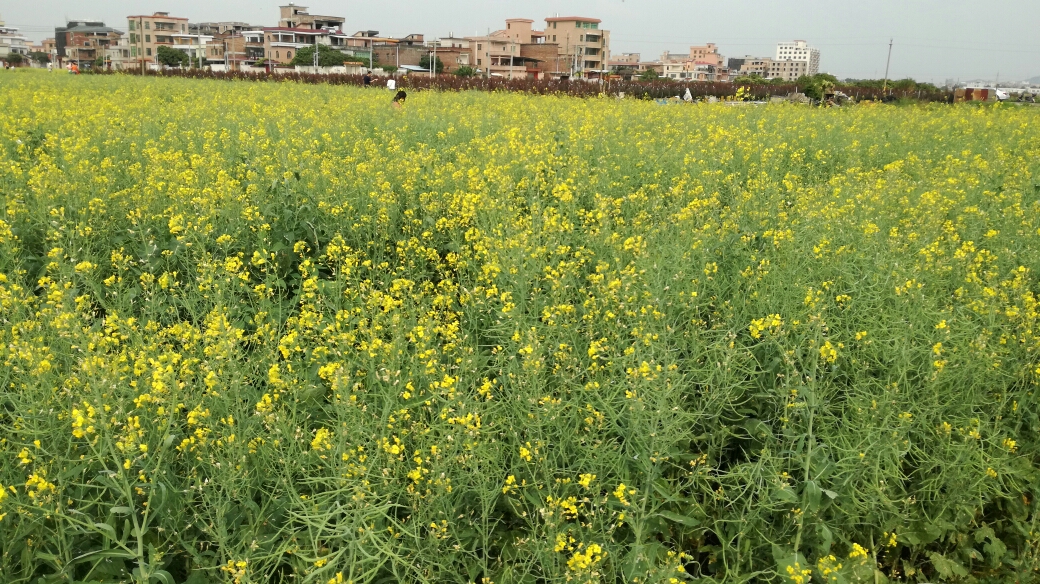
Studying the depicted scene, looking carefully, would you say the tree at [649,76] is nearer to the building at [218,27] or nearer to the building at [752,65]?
the building at [218,27]

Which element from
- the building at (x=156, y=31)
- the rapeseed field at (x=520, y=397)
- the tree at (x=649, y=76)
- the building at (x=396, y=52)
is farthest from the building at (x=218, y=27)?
the rapeseed field at (x=520, y=397)

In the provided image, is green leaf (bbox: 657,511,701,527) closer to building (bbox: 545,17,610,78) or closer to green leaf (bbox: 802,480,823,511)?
green leaf (bbox: 802,480,823,511)

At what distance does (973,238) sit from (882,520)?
326 cm

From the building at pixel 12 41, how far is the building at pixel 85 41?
5.84m

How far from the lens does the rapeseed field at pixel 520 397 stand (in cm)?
230

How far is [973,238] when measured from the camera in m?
4.93

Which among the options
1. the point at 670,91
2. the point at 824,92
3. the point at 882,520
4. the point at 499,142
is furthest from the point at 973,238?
the point at 670,91

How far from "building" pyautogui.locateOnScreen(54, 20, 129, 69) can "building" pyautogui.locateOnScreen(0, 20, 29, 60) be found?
5843 mm

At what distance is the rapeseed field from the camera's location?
2.30 meters

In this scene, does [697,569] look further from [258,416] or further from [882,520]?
[258,416]

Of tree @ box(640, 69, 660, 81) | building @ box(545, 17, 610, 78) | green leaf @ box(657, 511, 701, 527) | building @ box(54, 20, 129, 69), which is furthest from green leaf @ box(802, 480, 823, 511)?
building @ box(54, 20, 129, 69)

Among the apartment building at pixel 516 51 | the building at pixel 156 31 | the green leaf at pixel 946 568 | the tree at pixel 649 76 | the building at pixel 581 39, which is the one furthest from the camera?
the building at pixel 156 31

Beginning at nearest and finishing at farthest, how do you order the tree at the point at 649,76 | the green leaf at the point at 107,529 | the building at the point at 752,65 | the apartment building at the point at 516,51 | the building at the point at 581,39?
the green leaf at the point at 107,529
the tree at the point at 649,76
the apartment building at the point at 516,51
the building at the point at 581,39
the building at the point at 752,65

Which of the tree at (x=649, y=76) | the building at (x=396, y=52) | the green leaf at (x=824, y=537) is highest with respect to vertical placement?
the building at (x=396, y=52)
